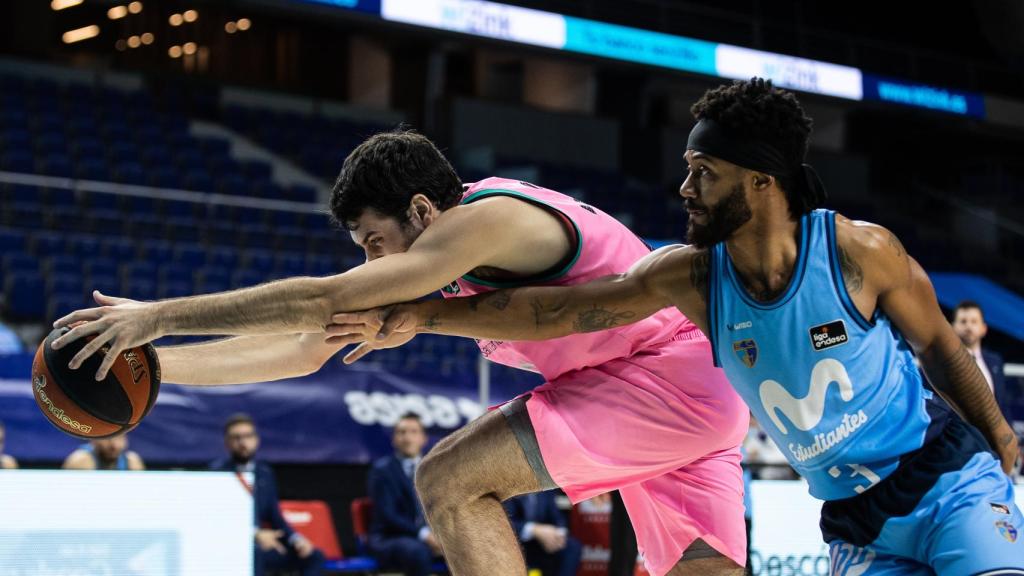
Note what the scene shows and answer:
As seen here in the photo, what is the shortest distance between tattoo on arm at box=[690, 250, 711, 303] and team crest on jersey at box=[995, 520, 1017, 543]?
2.67 ft

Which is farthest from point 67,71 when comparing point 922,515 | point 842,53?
point 922,515

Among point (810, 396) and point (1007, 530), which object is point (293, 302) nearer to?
point (810, 396)

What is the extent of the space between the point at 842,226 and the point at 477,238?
2.98 ft

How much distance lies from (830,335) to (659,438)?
86 cm

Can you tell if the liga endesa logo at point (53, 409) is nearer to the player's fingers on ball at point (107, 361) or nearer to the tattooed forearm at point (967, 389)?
the player's fingers on ball at point (107, 361)

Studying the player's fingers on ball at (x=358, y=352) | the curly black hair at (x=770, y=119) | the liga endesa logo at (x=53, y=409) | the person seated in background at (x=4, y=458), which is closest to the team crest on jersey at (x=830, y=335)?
the curly black hair at (x=770, y=119)

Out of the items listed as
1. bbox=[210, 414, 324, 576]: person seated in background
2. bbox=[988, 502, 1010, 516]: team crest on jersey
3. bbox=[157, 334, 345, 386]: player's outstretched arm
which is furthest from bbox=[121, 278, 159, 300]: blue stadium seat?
bbox=[988, 502, 1010, 516]: team crest on jersey

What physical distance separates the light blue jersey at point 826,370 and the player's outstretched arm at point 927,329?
47mm

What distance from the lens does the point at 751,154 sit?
9.10 ft

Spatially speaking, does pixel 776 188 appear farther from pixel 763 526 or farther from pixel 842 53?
pixel 842 53

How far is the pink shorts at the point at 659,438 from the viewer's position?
341 cm

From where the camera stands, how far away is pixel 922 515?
265cm

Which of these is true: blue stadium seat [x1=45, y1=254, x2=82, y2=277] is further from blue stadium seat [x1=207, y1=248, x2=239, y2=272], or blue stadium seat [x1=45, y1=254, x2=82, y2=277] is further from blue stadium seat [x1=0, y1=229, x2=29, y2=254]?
blue stadium seat [x1=207, y1=248, x2=239, y2=272]

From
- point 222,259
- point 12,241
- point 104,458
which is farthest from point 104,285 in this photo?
point 104,458
